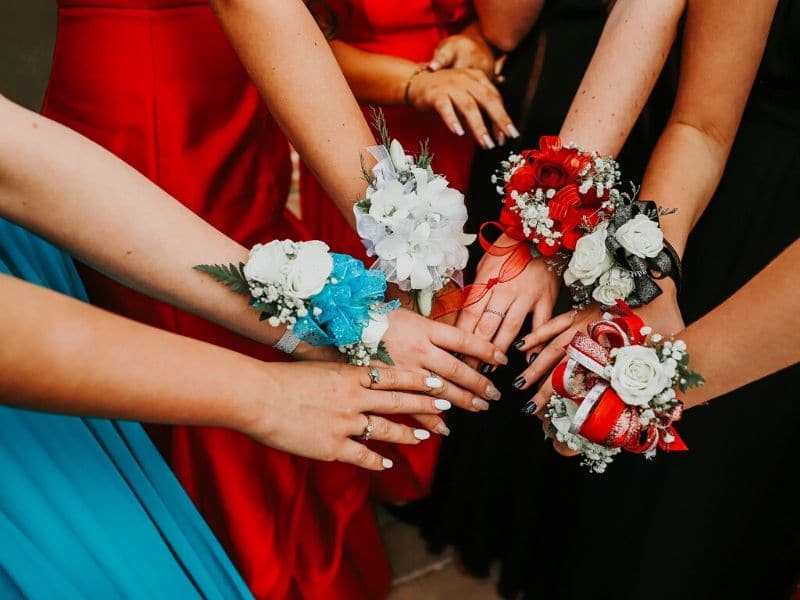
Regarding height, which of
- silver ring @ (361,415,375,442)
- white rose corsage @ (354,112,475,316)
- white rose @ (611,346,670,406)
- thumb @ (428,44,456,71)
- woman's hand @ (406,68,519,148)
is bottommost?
silver ring @ (361,415,375,442)

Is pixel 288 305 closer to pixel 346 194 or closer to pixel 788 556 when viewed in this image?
pixel 346 194

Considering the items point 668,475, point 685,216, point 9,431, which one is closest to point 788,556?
point 668,475

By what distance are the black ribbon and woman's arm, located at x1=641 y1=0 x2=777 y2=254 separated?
0.10 meters

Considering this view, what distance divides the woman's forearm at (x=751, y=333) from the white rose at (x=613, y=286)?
10 cm

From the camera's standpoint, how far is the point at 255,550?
3.77 ft

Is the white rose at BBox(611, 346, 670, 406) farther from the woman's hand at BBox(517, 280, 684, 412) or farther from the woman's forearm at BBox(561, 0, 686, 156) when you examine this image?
the woman's forearm at BBox(561, 0, 686, 156)

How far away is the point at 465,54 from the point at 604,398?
82cm

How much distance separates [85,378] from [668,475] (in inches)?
39.1

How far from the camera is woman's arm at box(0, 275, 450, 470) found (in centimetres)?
71

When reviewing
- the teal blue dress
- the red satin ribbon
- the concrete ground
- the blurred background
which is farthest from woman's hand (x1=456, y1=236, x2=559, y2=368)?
the blurred background

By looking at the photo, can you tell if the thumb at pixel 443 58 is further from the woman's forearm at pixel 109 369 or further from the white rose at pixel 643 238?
the woman's forearm at pixel 109 369

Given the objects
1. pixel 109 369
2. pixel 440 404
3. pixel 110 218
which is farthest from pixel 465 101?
pixel 109 369

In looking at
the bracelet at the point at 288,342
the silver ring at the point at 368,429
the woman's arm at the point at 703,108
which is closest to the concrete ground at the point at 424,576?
the silver ring at the point at 368,429

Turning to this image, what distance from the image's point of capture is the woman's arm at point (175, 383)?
0.71 metres
